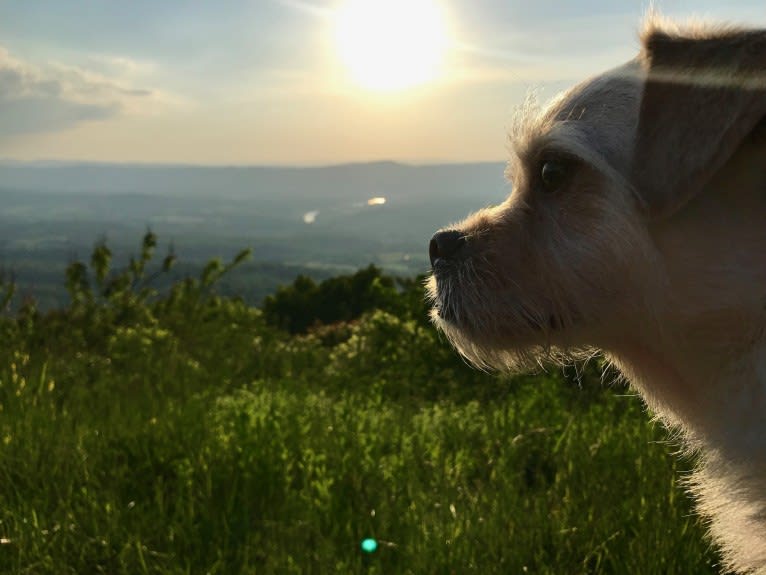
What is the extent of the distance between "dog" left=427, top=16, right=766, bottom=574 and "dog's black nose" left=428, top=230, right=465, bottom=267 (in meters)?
0.01

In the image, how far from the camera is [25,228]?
14350 cm

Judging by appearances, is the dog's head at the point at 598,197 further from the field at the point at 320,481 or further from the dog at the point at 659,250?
the field at the point at 320,481

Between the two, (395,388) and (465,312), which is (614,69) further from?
(395,388)

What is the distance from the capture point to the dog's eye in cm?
255

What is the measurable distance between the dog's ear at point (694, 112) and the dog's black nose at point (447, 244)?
28.2 inches

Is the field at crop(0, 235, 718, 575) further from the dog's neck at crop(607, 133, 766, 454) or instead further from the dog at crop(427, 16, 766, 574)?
the dog's neck at crop(607, 133, 766, 454)

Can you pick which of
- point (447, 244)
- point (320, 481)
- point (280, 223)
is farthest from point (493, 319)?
point (280, 223)

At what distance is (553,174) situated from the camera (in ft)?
8.43

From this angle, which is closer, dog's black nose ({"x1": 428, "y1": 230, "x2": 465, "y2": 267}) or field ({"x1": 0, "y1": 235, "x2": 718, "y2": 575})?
dog's black nose ({"x1": 428, "y1": 230, "x2": 465, "y2": 267})

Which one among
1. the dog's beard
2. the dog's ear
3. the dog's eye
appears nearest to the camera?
the dog's ear

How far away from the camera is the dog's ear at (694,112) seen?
2.14 metres

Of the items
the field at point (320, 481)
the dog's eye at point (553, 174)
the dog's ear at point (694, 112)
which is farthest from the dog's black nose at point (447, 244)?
the dog's ear at point (694, 112)

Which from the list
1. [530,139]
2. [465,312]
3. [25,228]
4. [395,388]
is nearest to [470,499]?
[465,312]

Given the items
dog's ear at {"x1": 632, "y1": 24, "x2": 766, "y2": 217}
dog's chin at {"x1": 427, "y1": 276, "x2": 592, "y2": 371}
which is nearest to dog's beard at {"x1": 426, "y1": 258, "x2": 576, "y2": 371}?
dog's chin at {"x1": 427, "y1": 276, "x2": 592, "y2": 371}
